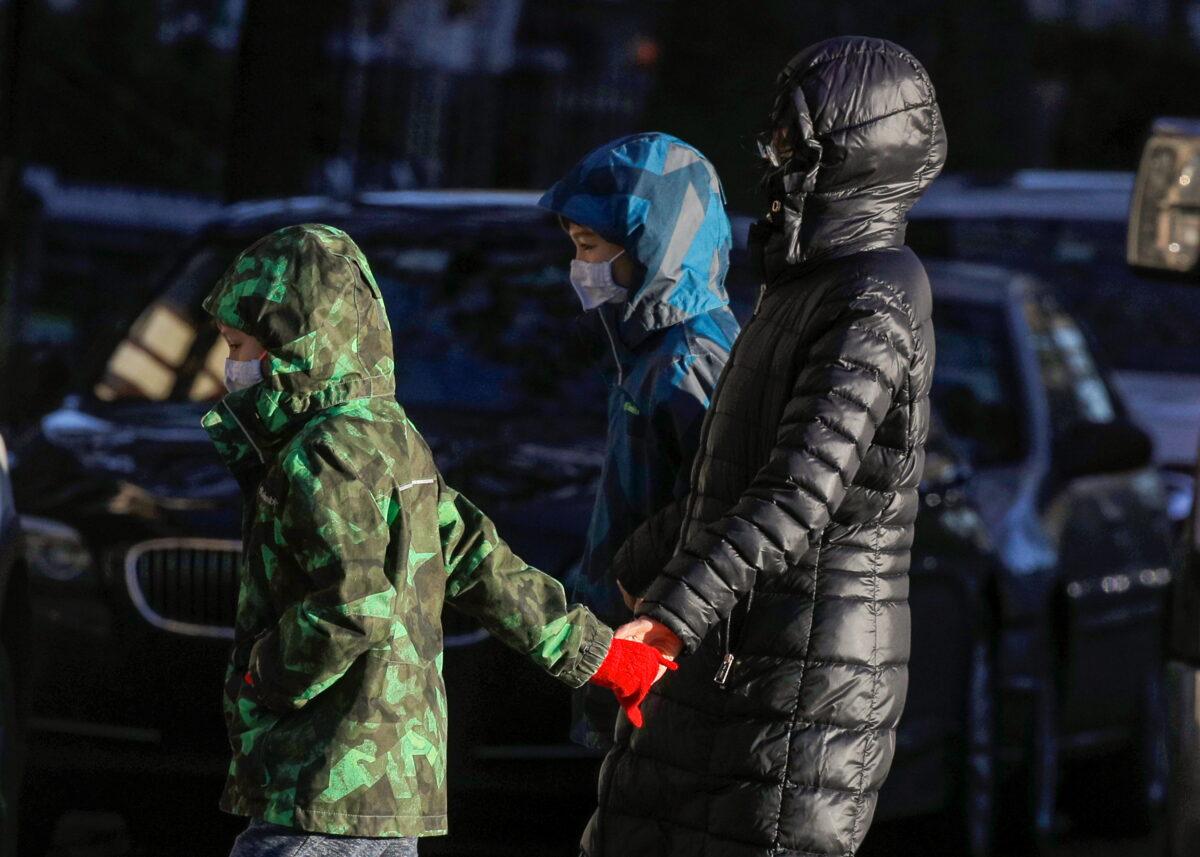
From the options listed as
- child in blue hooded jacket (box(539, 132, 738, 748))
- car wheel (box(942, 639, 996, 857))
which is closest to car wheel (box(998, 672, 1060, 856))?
car wheel (box(942, 639, 996, 857))

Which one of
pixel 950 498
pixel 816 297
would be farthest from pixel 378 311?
pixel 950 498

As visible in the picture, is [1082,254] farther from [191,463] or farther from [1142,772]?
[191,463]

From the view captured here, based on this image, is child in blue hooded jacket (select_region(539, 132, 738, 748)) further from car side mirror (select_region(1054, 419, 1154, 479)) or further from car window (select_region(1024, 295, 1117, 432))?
car window (select_region(1024, 295, 1117, 432))

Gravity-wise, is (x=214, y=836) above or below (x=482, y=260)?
below

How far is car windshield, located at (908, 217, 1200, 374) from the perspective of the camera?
11156 millimetres

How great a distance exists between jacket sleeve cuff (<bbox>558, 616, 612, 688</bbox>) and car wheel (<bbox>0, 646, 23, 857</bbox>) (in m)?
1.30

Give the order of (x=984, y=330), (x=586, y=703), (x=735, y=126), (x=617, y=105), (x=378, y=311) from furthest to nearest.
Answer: (x=617, y=105) < (x=735, y=126) < (x=984, y=330) < (x=586, y=703) < (x=378, y=311)

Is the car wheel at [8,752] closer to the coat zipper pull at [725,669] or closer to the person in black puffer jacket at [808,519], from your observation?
the person in black puffer jacket at [808,519]

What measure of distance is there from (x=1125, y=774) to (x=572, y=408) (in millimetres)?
2976

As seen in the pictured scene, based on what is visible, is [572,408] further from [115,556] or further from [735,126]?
Result: [735,126]

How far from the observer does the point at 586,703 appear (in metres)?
4.56

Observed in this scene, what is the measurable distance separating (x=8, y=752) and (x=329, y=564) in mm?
1436

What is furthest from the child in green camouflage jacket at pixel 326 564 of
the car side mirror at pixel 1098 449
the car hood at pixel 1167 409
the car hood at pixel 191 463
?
the car hood at pixel 1167 409

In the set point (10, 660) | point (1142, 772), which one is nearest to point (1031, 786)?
point (1142, 772)
